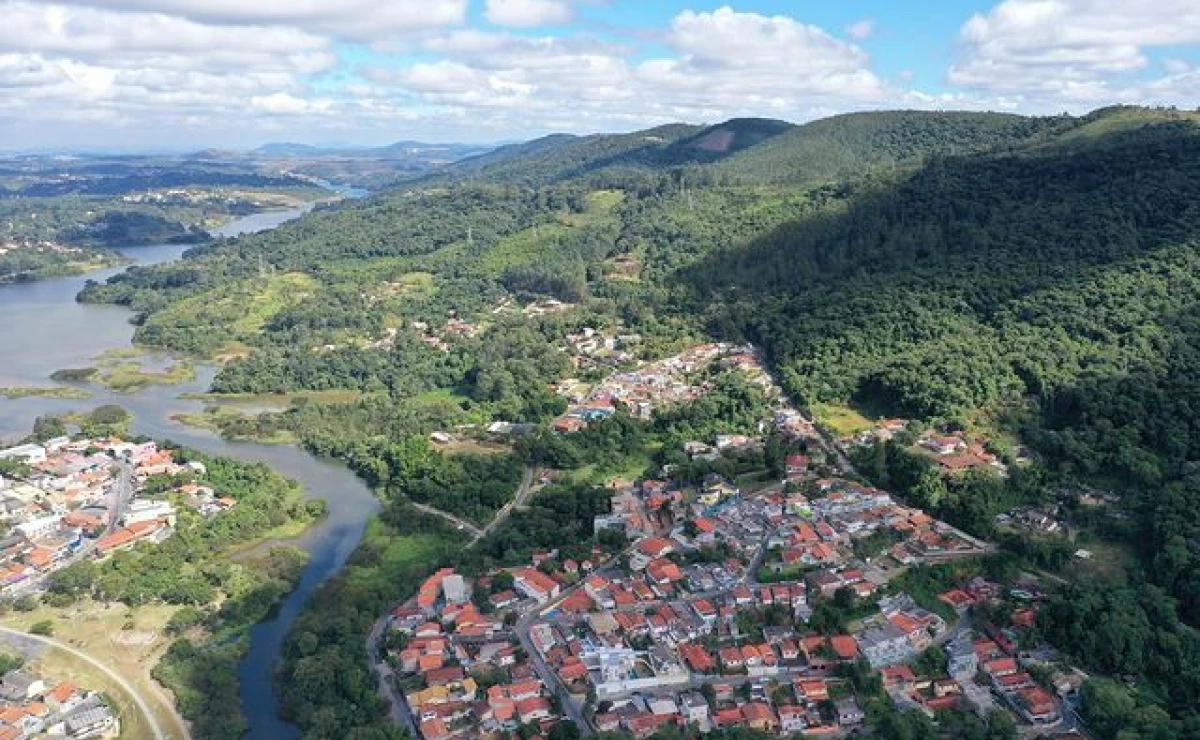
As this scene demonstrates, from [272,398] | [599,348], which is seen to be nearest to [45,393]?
[272,398]

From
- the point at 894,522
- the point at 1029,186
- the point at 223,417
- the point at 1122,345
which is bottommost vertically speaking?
the point at 223,417

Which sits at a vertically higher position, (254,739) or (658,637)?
(658,637)

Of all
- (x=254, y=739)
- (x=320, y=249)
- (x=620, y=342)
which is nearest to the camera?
(x=254, y=739)

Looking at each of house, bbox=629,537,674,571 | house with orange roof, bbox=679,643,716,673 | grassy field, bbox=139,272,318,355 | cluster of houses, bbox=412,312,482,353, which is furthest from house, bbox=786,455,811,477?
grassy field, bbox=139,272,318,355

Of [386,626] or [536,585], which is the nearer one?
[386,626]

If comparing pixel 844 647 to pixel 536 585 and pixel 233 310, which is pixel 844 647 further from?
pixel 233 310

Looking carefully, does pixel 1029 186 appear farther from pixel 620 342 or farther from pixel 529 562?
pixel 529 562

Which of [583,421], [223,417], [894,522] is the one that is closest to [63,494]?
[223,417]
